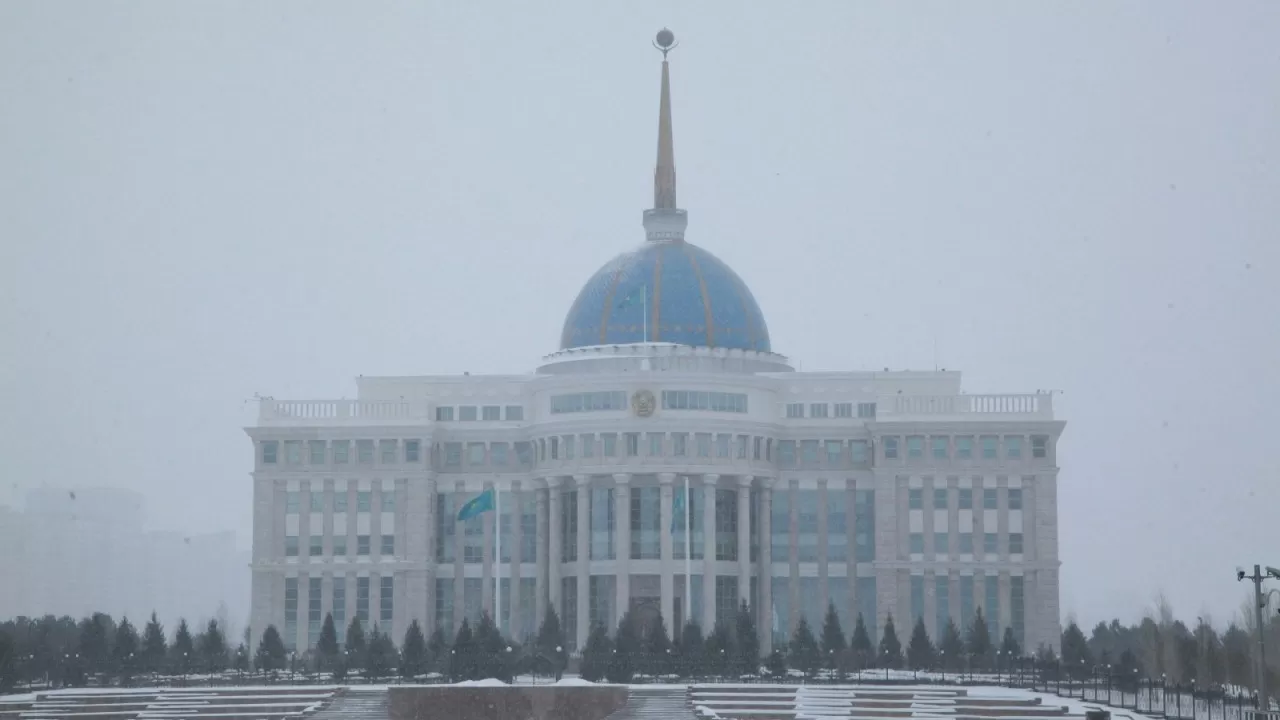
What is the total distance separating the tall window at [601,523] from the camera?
99875mm

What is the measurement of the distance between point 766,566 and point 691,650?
17.1m

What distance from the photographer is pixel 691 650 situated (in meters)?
85.8

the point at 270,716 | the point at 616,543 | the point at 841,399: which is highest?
the point at 841,399

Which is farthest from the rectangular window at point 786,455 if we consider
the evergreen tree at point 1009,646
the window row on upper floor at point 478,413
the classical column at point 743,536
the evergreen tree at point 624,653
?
the evergreen tree at point 624,653

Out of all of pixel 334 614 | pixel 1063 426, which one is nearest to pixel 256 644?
pixel 334 614

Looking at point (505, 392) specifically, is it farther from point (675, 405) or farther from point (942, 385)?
point (942, 385)

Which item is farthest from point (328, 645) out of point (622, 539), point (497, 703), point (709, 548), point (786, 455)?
point (497, 703)

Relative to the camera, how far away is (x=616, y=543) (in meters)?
99.1

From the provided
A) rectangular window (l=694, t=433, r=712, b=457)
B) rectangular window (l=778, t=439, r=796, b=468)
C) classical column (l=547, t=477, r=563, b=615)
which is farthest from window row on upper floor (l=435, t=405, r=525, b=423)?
rectangular window (l=778, t=439, r=796, b=468)

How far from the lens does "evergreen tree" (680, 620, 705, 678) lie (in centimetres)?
8406

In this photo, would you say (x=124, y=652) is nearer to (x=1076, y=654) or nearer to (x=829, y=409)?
(x=829, y=409)

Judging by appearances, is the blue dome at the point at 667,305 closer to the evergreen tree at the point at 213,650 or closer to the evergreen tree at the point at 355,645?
the evergreen tree at the point at 355,645

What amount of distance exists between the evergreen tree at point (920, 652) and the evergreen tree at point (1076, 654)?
5.21m

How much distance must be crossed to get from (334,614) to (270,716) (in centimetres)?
3031
